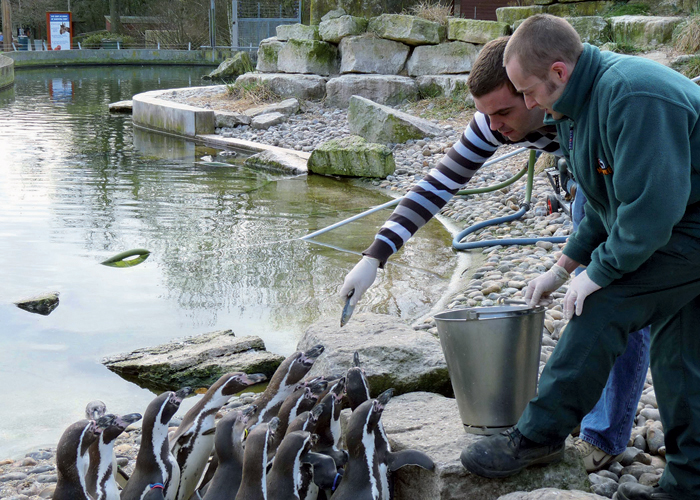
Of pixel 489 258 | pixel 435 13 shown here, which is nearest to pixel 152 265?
pixel 489 258

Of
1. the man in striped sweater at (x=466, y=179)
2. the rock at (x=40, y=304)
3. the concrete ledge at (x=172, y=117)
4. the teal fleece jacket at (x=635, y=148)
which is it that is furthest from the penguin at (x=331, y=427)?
the concrete ledge at (x=172, y=117)

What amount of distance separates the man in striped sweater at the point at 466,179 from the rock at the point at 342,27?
536 inches

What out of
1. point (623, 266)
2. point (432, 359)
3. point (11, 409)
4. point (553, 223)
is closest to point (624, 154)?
point (623, 266)

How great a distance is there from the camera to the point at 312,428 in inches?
98.0

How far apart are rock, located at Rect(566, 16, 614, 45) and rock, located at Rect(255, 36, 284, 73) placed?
7686 mm

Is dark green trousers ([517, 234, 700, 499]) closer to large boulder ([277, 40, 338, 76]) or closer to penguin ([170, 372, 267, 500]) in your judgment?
penguin ([170, 372, 267, 500])

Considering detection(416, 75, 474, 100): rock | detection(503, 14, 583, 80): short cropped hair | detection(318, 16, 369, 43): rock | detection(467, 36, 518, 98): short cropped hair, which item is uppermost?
detection(318, 16, 369, 43): rock

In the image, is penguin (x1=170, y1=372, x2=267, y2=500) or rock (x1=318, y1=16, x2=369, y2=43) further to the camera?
rock (x1=318, y1=16, x2=369, y2=43)

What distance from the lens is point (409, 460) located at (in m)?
2.41

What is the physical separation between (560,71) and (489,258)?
152 inches

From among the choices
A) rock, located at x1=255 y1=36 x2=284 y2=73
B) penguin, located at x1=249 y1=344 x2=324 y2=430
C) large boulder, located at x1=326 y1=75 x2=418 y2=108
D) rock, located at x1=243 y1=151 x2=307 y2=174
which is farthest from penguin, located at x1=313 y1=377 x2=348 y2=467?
rock, located at x1=255 y1=36 x2=284 y2=73

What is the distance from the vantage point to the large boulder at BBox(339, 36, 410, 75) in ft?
50.5

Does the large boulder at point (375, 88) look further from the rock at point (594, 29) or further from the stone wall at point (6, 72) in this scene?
the stone wall at point (6, 72)

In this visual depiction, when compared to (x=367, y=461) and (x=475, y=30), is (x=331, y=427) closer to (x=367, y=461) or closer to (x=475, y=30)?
(x=367, y=461)
